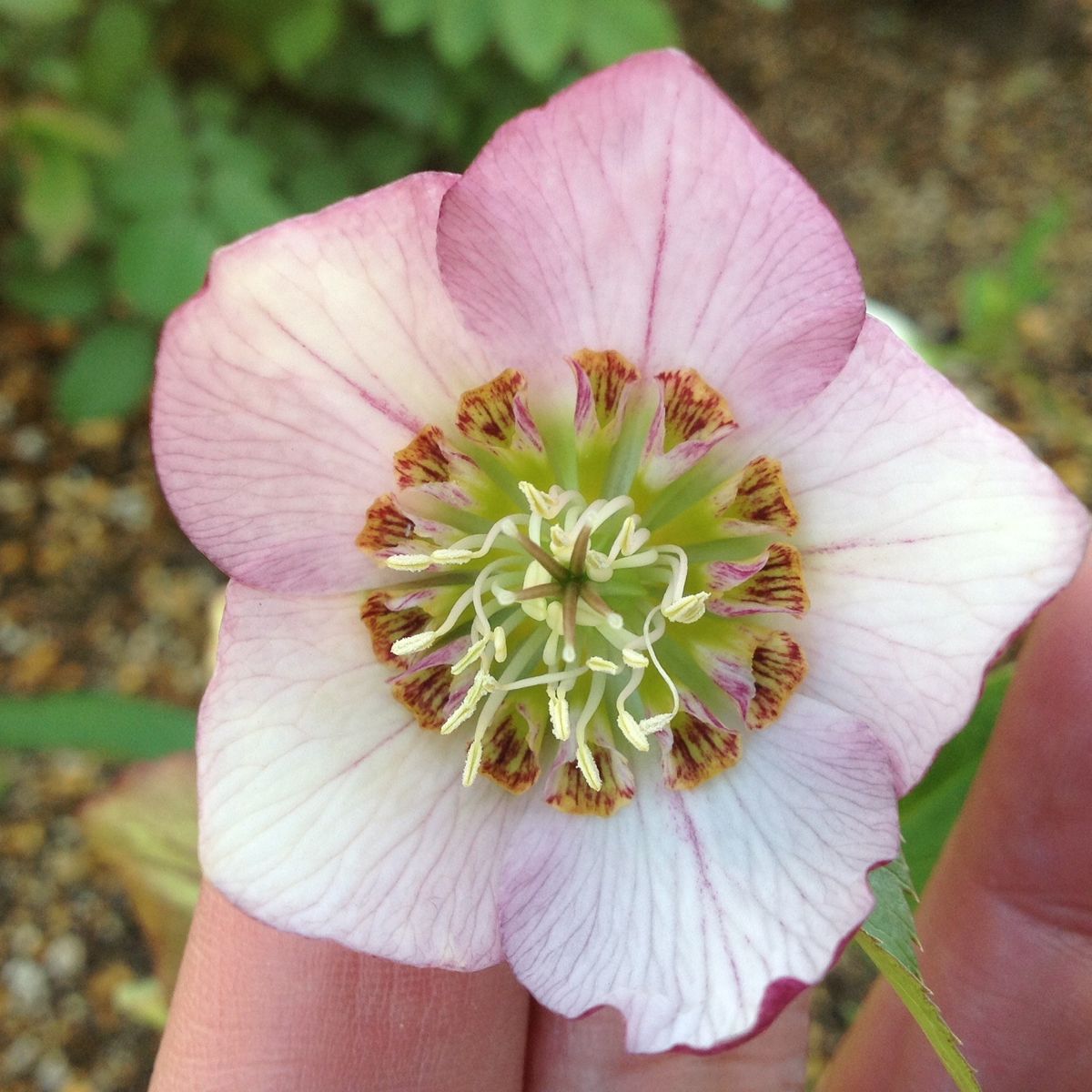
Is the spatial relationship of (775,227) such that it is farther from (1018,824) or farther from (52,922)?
(52,922)

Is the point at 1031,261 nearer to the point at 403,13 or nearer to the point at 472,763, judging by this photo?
the point at 403,13

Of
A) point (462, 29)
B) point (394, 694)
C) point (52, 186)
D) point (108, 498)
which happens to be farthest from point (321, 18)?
point (394, 694)

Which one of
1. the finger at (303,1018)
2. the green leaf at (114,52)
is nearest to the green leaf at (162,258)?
the green leaf at (114,52)

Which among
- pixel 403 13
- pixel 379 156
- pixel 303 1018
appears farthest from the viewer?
pixel 379 156

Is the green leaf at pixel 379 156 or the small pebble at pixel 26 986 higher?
the green leaf at pixel 379 156

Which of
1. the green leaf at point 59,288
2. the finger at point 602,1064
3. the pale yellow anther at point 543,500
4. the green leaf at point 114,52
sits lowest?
the green leaf at point 59,288

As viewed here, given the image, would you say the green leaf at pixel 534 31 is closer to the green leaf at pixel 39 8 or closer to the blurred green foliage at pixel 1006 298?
the green leaf at pixel 39 8

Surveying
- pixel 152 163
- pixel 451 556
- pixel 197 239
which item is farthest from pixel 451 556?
pixel 152 163
